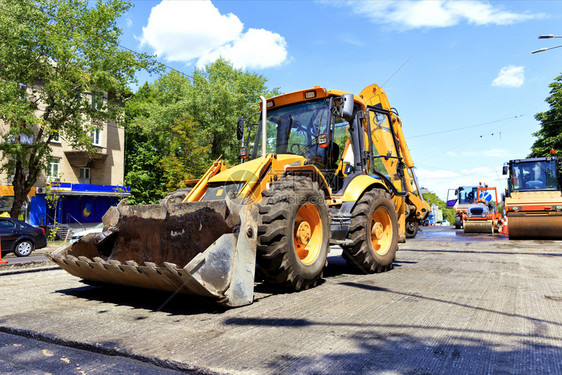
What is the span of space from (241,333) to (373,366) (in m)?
1.31

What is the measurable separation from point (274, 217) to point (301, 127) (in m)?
2.67

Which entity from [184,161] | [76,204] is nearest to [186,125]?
[184,161]

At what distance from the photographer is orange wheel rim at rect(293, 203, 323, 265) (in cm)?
577

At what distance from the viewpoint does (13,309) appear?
4984 mm

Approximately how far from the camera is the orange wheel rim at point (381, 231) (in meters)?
7.56

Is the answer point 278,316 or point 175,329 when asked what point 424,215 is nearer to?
point 278,316

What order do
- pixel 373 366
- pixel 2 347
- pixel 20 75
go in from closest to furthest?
pixel 373 366, pixel 2 347, pixel 20 75

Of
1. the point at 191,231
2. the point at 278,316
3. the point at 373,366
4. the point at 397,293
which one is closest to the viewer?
the point at 373,366

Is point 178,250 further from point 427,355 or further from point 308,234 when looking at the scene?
point 427,355

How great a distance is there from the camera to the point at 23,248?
14.4 metres

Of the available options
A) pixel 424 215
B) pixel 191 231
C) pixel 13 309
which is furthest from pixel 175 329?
pixel 424 215

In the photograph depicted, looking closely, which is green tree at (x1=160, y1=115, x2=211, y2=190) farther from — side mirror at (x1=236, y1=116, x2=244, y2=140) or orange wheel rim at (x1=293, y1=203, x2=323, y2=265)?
orange wheel rim at (x1=293, y1=203, x2=323, y2=265)

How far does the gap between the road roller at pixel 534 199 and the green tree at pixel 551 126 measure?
75.0ft

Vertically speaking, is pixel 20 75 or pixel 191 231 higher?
pixel 20 75
